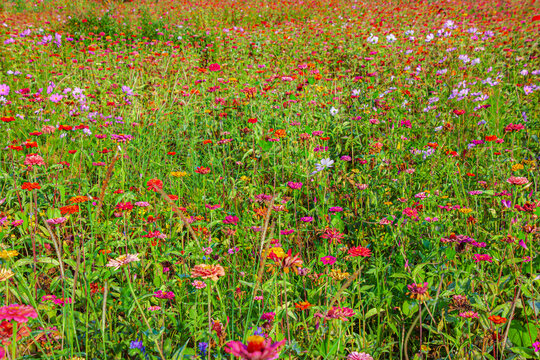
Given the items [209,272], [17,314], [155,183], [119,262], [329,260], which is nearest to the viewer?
[17,314]

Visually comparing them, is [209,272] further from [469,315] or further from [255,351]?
[469,315]

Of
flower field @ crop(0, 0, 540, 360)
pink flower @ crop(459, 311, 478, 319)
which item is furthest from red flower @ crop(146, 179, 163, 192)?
pink flower @ crop(459, 311, 478, 319)

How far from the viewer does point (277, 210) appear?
1422mm

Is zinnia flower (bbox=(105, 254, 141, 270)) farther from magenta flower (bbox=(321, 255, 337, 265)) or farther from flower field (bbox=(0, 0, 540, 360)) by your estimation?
magenta flower (bbox=(321, 255, 337, 265))

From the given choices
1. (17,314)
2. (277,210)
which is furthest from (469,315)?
(17,314)

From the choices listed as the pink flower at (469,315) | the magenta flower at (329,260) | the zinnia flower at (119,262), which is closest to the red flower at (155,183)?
the zinnia flower at (119,262)

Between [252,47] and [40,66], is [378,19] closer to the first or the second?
[252,47]

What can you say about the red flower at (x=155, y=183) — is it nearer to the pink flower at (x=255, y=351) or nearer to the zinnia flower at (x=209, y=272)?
the zinnia flower at (x=209, y=272)

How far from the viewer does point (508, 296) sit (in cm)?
130

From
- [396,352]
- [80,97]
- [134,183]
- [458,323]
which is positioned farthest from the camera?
[80,97]

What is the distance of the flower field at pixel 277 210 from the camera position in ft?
3.60

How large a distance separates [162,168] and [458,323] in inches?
68.1

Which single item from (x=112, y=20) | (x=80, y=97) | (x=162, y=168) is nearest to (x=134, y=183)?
(x=162, y=168)

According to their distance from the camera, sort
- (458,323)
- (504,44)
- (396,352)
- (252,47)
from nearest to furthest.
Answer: (458,323) → (396,352) → (504,44) → (252,47)
